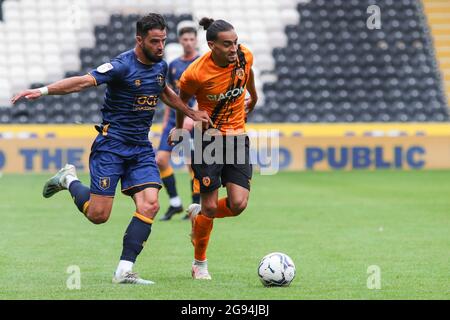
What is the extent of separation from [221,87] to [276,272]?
160cm

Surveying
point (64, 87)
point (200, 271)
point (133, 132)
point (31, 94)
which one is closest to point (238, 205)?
point (200, 271)

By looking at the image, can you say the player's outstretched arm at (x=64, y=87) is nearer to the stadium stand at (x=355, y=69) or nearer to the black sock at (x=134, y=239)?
the black sock at (x=134, y=239)

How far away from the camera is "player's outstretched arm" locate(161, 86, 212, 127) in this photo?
804 centimetres

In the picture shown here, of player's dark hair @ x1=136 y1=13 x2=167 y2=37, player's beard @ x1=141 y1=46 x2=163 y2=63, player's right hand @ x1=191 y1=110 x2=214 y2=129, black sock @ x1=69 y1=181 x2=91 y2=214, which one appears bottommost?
black sock @ x1=69 y1=181 x2=91 y2=214

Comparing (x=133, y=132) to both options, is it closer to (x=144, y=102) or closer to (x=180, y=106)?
(x=144, y=102)

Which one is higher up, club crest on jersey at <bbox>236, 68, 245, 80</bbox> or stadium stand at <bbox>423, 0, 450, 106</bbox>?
stadium stand at <bbox>423, 0, 450, 106</bbox>

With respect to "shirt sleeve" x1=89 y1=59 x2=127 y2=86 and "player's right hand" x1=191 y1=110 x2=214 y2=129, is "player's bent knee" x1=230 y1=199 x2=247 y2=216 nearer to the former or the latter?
"player's right hand" x1=191 y1=110 x2=214 y2=129

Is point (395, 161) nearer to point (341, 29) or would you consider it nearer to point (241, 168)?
point (341, 29)

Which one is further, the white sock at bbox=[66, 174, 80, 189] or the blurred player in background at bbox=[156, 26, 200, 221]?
A: the blurred player in background at bbox=[156, 26, 200, 221]

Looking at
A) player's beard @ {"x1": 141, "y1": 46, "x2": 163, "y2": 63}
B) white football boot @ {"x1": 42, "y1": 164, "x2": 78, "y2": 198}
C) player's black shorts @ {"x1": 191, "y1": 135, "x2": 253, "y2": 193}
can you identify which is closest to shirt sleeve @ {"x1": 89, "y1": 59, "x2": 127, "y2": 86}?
player's beard @ {"x1": 141, "y1": 46, "x2": 163, "y2": 63}

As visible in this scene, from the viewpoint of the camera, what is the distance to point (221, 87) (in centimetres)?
808

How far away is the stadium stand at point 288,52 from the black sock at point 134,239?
1490cm

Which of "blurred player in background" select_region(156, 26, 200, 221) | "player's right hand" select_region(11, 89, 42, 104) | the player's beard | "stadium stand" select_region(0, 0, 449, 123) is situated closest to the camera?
"player's right hand" select_region(11, 89, 42, 104)

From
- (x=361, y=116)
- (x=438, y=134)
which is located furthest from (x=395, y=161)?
(x=361, y=116)
